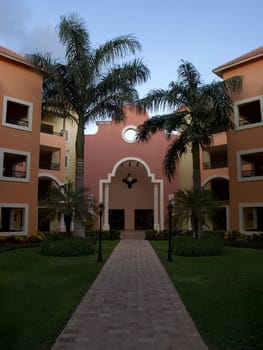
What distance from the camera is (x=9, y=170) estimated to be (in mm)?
28125

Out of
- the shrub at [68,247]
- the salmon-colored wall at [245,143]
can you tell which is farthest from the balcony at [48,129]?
the shrub at [68,247]

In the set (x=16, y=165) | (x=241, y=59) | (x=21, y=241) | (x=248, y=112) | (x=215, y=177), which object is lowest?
(x=21, y=241)

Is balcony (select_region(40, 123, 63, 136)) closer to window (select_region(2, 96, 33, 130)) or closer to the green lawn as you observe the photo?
window (select_region(2, 96, 33, 130))

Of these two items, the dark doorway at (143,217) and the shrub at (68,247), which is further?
the dark doorway at (143,217)

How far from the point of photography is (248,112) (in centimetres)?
2505

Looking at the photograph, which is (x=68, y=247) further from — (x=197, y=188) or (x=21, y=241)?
(x=197, y=188)

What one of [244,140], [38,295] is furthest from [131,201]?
A: [38,295]

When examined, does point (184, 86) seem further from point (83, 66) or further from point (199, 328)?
point (199, 328)

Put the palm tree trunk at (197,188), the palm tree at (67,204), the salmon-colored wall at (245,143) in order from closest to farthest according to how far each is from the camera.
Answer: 1. the palm tree at (67,204)
2. the palm tree trunk at (197,188)
3. the salmon-colored wall at (245,143)

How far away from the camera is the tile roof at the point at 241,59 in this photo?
72.2ft

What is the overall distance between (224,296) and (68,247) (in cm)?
934

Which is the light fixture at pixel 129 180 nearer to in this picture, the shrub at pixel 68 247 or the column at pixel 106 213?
the column at pixel 106 213

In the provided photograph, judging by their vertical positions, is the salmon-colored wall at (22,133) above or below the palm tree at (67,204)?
above

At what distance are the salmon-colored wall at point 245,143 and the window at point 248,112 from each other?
305mm
